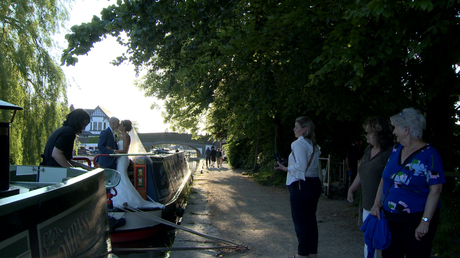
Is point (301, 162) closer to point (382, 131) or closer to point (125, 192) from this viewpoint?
point (382, 131)

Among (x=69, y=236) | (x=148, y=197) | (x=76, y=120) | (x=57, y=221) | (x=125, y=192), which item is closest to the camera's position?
(x=57, y=221)

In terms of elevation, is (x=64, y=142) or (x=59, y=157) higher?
(x=64, y=142)

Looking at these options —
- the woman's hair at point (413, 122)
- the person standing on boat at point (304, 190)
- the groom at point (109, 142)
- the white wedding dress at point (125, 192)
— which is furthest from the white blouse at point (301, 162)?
the groom at point (109, 142)

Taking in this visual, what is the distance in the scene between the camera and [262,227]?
7.32 meters

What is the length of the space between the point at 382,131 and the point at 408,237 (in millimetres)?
1095

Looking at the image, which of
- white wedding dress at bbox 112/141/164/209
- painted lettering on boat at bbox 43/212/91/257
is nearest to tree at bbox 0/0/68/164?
white wedding dress at bbox 112/141/164/209

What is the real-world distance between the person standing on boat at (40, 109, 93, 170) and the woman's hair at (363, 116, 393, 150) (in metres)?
3.17

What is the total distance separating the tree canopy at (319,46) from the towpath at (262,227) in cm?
229

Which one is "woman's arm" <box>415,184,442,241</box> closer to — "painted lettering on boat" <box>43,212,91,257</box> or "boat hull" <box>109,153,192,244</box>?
"painted lettering on boat" <box>43,212,91,257</box>

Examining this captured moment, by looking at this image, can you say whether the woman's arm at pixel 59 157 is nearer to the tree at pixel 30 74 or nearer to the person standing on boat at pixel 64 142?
the person standing on boat at pixel 64 142

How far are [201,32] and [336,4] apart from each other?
7.35 ft

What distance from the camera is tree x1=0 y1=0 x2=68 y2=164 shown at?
11773 mm

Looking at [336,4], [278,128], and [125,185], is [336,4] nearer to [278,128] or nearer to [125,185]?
[125,185]

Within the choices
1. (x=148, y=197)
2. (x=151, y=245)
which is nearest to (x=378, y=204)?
(x=151, y=245)
